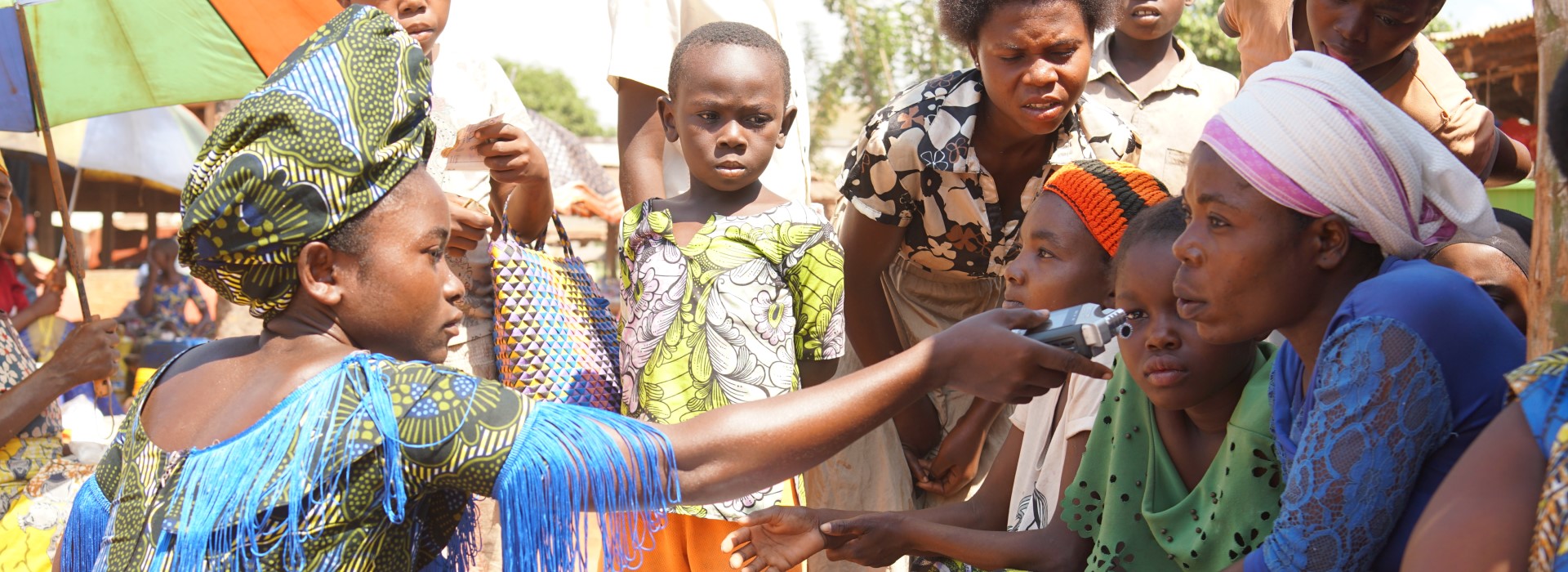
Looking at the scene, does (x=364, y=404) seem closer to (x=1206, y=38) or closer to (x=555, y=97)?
(x=1206, y=38)

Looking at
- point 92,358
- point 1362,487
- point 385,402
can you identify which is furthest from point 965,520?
point 92,358

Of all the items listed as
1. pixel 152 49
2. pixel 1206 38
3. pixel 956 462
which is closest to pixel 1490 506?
pixel 956 462

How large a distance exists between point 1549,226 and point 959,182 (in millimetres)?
1772

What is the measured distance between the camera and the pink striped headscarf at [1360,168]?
2104mm

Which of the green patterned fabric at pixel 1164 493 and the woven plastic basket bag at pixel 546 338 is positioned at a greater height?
the woven plastic basket bag at pixel 546 338

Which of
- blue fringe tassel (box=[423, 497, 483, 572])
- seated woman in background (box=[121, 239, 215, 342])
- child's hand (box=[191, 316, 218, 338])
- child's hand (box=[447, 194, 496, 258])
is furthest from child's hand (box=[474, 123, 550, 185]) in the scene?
child's hand (box=[191, 316, 218, 338])

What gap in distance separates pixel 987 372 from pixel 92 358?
3.18 metres

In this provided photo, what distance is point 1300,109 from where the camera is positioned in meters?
2.17

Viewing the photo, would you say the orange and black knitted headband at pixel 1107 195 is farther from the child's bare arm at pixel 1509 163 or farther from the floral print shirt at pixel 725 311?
the child's bare arm at pixel 1509 163

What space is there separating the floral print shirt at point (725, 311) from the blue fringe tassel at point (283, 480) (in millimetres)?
1283

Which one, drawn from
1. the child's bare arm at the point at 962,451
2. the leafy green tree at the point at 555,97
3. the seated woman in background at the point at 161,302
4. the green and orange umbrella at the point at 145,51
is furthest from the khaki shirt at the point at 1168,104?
the leafy green tree at the point at 555,97

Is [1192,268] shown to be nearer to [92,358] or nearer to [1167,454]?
[1167,454]

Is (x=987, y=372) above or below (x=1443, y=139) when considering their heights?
below

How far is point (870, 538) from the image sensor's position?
2.84 meters
